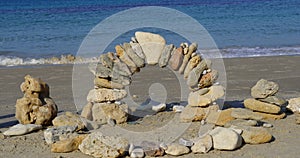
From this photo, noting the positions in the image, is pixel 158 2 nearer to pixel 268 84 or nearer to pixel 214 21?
pixel 214 21

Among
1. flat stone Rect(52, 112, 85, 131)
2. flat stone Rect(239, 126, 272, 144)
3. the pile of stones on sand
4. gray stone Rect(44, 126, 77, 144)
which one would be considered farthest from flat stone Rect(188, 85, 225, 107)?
gray stone Rect(44, 126, 77, 144)

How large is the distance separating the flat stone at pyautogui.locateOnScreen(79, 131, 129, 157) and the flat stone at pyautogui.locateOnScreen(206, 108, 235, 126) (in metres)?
1.96

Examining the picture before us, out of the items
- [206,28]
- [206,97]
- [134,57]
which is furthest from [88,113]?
[206,28]

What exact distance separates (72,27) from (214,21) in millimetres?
10103

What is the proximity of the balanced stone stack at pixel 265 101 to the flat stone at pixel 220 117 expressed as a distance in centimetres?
46

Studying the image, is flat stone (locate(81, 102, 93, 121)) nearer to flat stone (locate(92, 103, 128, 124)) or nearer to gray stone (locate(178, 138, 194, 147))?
flat stone (locate(92, 103, 128, 124))

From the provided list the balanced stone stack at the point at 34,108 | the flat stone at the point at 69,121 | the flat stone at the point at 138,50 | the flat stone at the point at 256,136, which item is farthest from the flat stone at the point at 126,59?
the flat stone at the point at 256,136

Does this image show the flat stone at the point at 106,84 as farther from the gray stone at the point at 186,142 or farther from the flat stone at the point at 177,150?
the flat stone at the point at 177,150

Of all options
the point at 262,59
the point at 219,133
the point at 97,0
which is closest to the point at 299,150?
the point at 219,133

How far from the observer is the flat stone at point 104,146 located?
769 centimetres

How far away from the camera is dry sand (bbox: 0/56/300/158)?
805cm

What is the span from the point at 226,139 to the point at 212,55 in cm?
1306

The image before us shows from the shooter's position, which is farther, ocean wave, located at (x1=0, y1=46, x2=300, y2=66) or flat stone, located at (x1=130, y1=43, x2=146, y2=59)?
ocean wave, located at (x1=0, y1=46, x2=300, y2=66)

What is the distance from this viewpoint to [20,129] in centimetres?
897
